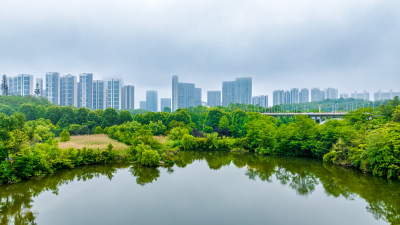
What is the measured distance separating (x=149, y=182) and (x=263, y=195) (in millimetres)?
5507

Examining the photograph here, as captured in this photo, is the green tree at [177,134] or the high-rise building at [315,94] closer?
the green tree at [177,134]

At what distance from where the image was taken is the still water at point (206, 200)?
27.0 feet

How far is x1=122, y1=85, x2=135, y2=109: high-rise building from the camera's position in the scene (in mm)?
68312

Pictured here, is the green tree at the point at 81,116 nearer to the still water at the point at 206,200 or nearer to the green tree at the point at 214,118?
the green tree at the point at 214,118

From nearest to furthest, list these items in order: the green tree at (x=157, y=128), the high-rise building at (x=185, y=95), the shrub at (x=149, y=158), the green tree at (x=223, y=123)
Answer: the shrub at (x=149, y=158) → the green tree at (x=157, y=128) → the green tree at (x=223, y=123) → the high-rise building at (x=185, y=95)

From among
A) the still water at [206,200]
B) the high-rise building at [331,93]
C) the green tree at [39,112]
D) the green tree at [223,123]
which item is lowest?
the still water at [206,200]

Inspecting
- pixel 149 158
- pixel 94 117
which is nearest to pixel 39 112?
→ pixel 94 117

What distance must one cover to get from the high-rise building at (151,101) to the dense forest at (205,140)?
5860cm

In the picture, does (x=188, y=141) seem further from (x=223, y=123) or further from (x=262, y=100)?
(x=262, y=100)

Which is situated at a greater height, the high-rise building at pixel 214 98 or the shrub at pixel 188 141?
the high-rise building at pixel 214 98

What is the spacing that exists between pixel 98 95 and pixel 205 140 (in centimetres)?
4352

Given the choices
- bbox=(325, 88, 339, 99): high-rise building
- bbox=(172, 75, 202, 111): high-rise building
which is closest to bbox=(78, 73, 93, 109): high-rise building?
bbox=(172, 75, 202, 111): high-rise building

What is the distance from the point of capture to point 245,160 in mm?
18859

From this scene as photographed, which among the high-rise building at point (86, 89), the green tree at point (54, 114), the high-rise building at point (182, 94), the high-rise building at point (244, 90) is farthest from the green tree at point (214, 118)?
the high-rise building at point (182, 94)
